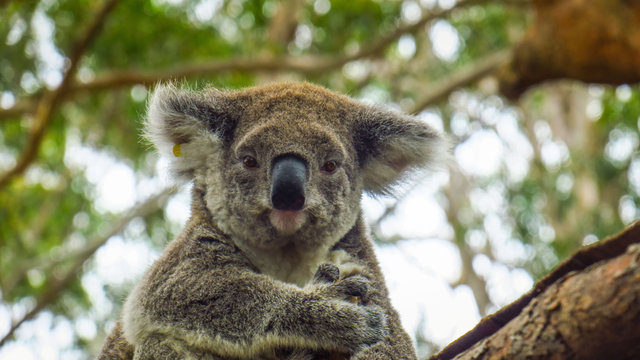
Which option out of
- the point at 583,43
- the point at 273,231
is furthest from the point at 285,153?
the point at 583,43

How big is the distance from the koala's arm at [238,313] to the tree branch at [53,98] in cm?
456

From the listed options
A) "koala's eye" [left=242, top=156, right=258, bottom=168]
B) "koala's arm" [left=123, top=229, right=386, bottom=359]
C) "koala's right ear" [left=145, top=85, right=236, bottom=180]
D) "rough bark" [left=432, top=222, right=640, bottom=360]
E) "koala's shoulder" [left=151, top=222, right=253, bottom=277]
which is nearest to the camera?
"rough bark" [left=432, top=222, right=640, bottom=360]

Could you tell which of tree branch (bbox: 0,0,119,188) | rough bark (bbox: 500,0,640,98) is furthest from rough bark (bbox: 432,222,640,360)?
tree branch (bbox: 0,0,119,188)

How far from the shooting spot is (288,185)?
2770mm

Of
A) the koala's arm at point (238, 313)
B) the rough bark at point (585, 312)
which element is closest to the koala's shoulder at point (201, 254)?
the koala's arm at point (238, 313)

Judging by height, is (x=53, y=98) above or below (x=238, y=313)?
above

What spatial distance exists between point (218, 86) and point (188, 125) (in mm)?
4285

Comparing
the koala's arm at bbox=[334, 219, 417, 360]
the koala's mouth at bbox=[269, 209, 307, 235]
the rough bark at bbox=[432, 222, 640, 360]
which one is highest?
the koala's mouth at bbox=[269, 209, 307, 235]

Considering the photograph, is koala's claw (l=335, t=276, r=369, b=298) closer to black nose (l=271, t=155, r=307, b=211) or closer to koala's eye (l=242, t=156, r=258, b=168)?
black nose (l=271, t=155, r=307, b=211)

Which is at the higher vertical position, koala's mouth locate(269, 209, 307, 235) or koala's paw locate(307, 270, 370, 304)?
koala's mouth locate(269, 209, 307, 235)

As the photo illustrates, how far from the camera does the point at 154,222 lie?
1000 cm

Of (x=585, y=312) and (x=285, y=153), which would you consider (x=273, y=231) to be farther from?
(x=585, y=312)

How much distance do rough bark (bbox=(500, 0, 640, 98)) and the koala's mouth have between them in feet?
15.1

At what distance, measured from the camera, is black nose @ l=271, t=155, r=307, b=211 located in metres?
2.77
